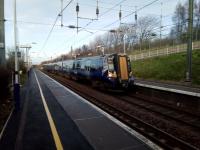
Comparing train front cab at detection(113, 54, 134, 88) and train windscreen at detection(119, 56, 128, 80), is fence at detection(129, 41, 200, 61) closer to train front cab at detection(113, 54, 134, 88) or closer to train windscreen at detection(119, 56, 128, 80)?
train front cab at detection(113, 54, 134, 88)

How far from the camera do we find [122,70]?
20.6 meters

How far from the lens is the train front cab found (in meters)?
20.3

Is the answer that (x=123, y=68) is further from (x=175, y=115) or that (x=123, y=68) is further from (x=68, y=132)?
(x=68, y=132)

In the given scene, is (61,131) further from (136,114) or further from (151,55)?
(151,55)

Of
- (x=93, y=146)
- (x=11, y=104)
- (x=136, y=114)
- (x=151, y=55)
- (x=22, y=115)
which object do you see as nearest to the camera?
(x=93, y=146)

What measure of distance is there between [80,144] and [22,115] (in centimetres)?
Result: 512

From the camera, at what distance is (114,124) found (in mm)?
10414

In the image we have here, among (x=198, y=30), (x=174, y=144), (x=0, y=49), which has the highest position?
(x=198, y=30)

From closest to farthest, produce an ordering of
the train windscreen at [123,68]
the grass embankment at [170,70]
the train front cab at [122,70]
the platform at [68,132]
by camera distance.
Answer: the platform at [68,132], the train front cab at [122,70], the train windscreen at [123,68], the grass embankment at [170,70]

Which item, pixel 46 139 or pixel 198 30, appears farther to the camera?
pixel 198 30

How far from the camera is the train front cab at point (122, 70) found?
20.3 metres

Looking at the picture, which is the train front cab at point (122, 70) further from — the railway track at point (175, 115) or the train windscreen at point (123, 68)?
the railway track at point (175, 115)

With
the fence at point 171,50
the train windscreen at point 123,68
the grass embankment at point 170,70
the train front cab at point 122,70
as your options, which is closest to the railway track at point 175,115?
A: the train front cab at point 122,70

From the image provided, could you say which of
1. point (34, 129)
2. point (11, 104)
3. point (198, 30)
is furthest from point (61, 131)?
point (198, 30)
